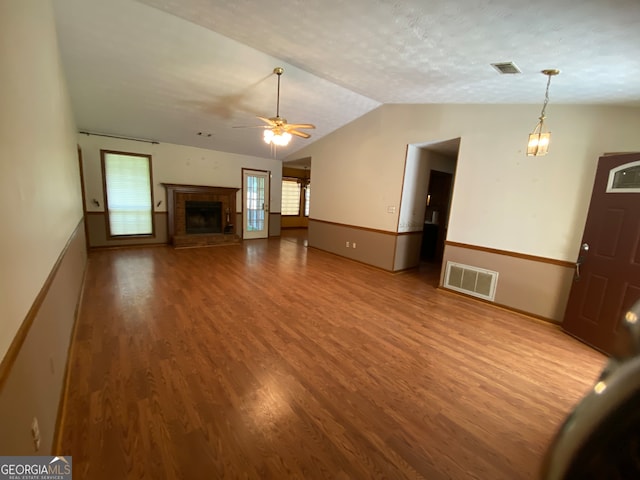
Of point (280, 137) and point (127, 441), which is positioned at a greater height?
point (280, 137)

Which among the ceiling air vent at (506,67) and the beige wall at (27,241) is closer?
the beige wall at (27,241)

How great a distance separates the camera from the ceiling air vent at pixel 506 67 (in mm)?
2561

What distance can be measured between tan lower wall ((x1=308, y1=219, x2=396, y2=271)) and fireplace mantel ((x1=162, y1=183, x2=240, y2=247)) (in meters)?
2.21

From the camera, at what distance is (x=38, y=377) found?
1360mm

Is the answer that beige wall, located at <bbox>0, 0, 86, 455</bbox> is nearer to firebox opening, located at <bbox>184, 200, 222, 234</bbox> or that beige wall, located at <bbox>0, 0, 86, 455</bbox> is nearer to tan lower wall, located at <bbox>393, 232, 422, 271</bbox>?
tan lower wall, located at <bbox>393, 232, 422, 271</bbox>

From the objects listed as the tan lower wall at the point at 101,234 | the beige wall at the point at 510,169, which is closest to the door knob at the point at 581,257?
the beige wall at the point at 510,169

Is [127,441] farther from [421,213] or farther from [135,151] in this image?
[135,151]

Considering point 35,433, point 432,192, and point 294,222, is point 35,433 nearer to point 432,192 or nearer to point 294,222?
point 432,192

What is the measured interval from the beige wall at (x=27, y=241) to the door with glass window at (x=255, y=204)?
18.8 feet

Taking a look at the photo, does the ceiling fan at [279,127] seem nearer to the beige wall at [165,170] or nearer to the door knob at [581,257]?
the door knob at [581,257]

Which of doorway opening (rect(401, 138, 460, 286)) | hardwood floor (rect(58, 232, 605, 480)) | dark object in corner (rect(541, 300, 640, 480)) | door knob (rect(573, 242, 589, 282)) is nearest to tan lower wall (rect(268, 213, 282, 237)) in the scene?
doorway opening (rect(401, 138, 460, 286))

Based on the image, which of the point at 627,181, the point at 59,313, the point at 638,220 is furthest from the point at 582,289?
the point at 59,313

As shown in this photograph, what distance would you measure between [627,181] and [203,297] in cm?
482

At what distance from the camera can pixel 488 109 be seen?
378 centimetres
